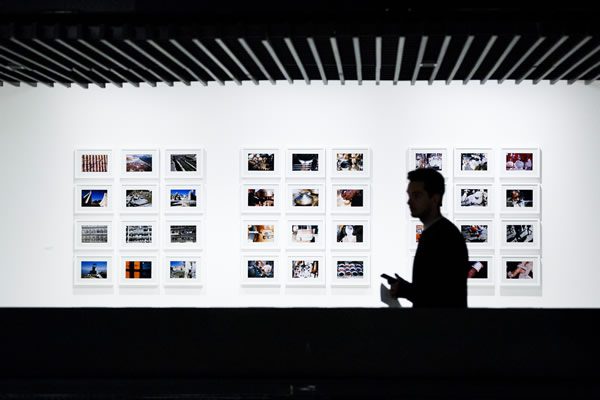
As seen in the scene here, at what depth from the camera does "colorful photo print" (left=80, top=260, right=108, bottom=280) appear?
309 inches

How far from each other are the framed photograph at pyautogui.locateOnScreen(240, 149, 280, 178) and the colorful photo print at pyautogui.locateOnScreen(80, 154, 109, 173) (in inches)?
62.0

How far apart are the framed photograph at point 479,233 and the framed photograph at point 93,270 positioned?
3968 millimetres

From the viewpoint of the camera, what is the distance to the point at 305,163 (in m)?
7.64

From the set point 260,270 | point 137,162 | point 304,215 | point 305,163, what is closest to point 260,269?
point 260,270

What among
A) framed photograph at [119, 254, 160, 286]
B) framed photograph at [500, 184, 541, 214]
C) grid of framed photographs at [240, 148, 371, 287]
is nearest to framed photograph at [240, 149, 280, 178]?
grid of framed photographs at [240, 148, 371, 287]

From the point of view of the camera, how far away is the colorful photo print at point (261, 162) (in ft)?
25.1

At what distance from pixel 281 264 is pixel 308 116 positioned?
1.67 meters

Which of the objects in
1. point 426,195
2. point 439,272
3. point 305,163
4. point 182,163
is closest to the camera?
point 439,272

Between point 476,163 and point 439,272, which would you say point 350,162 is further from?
point 439,272

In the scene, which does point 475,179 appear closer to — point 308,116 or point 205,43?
point 308,116

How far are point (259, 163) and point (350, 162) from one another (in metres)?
1.01

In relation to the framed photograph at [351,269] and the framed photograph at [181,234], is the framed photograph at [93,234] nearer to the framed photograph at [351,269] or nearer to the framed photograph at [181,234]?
the framed photograph at [181,234]

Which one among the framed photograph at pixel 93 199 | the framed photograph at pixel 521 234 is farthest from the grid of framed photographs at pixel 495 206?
the framed photograph at pixel 93 199
